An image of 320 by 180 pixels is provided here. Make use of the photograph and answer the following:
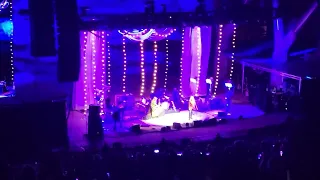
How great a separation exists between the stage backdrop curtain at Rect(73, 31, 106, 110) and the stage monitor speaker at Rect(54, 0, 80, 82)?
17.2 feet

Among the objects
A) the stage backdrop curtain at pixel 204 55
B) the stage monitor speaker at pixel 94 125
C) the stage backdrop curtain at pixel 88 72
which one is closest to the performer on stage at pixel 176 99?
the stage backdrop curtain at pixel 204 55

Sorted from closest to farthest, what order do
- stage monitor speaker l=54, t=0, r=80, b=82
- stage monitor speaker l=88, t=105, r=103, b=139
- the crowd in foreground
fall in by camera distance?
the crowd in foreground → stage monitor speaker l=54, t=0, r=80, b=82 → stage monitor speaker l=88, t=105, r=103, b=139

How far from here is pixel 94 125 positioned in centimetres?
923

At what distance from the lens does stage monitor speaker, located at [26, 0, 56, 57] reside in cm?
739

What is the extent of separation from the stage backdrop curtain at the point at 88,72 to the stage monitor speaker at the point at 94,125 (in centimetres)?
369

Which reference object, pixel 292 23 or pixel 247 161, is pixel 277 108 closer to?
pixel 292 23

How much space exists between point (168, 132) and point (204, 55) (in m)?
6.06

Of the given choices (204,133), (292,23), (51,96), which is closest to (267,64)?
(292,23)

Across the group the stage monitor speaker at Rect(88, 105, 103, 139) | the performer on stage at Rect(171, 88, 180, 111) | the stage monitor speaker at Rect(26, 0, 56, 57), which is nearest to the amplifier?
the performer on stage at Rect(171, 88, 180, 111)

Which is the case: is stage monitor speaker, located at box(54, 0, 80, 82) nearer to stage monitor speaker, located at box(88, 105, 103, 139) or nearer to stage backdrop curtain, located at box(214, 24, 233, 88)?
stage monitor speaker, located at box(88, 105, 103, 139)

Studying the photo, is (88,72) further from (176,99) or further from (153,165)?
(153,165)

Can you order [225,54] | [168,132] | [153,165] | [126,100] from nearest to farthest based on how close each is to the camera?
1. [153,165]
2. [168,132]
3. [126,100]
4. [225,54]

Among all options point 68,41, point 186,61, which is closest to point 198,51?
point 186,61

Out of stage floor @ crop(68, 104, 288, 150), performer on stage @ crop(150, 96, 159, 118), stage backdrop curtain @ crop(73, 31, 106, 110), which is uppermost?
stage backdrop curtain @ crop(73, 31, 106, 110)
